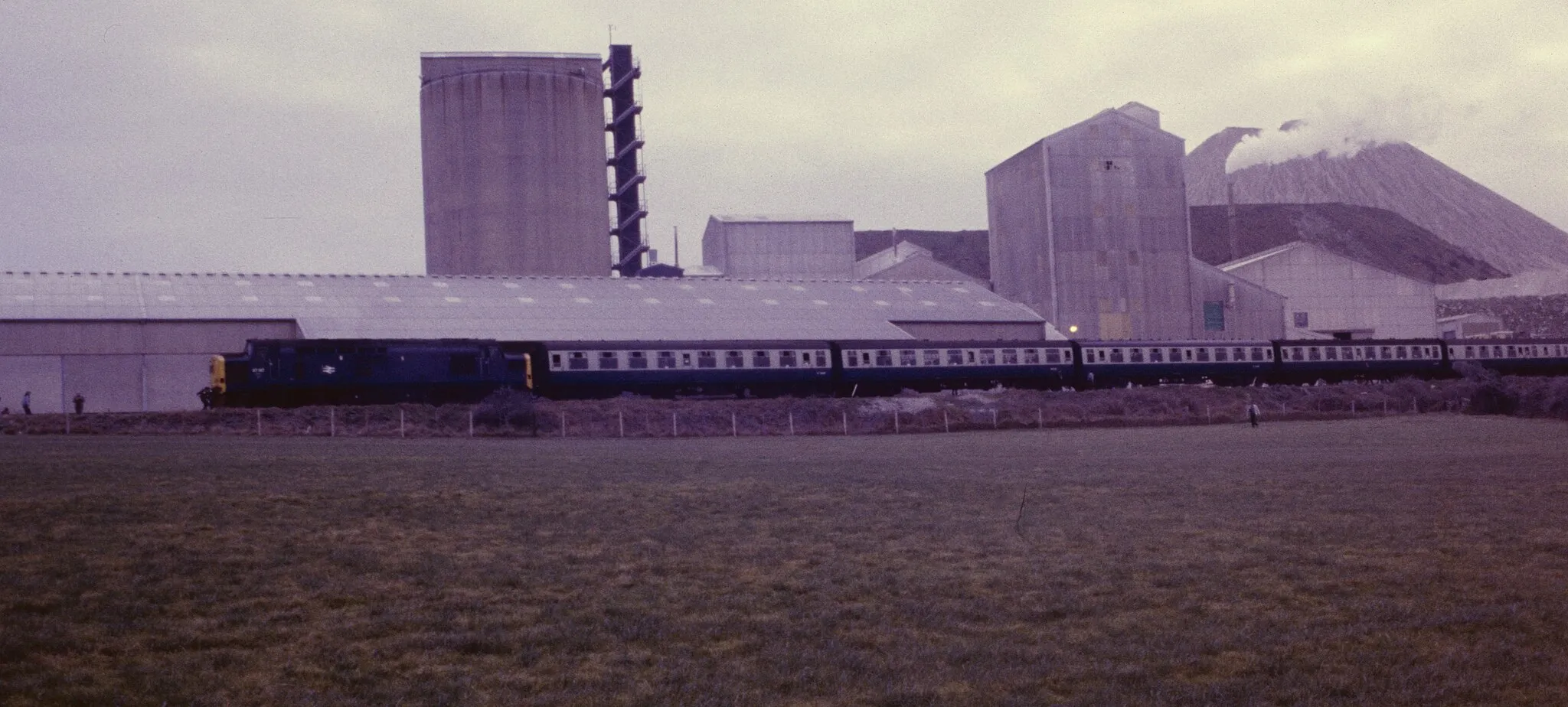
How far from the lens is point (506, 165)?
78188 mm

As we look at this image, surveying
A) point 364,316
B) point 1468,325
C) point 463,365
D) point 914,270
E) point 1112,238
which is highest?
point 914,270

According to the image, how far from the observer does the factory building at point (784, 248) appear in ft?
321

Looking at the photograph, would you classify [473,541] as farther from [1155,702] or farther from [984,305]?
[984,305]

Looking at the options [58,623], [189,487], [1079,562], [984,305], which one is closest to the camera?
[58,623]

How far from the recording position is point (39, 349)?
5284 centimetres

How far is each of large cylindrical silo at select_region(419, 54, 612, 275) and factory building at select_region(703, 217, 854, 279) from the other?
18486mm

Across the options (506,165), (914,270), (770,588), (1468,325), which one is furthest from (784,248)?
(770,588)

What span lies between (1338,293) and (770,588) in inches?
3780

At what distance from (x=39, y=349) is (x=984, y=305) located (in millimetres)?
50437

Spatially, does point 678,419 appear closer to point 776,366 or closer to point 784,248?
point 776,366

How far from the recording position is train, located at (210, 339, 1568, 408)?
47.4 metres

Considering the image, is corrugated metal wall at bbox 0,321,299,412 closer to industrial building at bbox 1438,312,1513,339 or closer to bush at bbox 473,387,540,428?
bush at bbox 473,387,540,428

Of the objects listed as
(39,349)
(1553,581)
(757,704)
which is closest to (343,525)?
(757,704)

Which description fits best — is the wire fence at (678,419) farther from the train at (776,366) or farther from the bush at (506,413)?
the train at (776,366)
